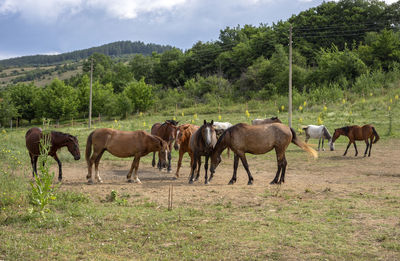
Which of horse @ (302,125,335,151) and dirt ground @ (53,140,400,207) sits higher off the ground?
horse @ (302,125,335,151)

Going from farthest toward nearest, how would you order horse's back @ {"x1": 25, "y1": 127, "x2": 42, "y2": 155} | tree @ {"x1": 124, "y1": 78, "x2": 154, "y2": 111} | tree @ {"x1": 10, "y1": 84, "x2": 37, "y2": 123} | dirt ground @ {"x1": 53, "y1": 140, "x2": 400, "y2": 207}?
tree @ {"x1": 10, "y1": 84, "x2": 37, "y2": 123} < tree @ {"x1": 124, "y1": 78, "x2": 154, "y2": 111} < horse's back @ {"x1": 25, "y1": 127, "x2": 42, "y2": 155} < dirt ground @ {"x1": 53, "y1": 140, "x2": 400, "y2": 207}

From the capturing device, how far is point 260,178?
12992 millimetres

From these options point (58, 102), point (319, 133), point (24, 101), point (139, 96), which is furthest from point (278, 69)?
point (24, 101)

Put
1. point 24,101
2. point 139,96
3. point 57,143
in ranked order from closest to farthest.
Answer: point 57,143, point 139,96, point 24,101

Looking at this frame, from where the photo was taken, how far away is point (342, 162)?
1639 centimetres

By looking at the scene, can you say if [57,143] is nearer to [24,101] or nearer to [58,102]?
[58,102]

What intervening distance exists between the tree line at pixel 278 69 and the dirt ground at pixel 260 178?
78.2 feet

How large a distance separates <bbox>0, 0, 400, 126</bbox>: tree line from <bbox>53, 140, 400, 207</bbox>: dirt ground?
23.8 metres

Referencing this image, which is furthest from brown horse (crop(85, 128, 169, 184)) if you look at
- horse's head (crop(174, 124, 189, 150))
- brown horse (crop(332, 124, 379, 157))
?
brown horse (crop(332, 124, 379, 157))

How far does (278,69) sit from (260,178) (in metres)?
45.6

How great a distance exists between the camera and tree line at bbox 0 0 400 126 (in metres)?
48.2

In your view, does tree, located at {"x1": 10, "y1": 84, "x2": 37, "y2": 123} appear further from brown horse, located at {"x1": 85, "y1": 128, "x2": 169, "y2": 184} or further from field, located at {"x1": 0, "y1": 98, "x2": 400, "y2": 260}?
field, located at {"x1": 0, "y1": 98, "x2": 400, "y2": 260}

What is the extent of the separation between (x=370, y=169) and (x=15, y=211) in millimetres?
13092

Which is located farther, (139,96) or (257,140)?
(139,96)
